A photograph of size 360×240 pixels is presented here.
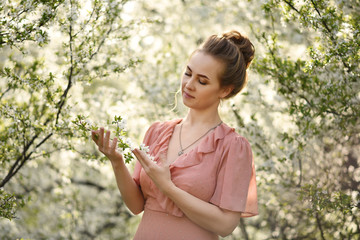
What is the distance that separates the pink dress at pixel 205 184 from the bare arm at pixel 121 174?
0.23ft

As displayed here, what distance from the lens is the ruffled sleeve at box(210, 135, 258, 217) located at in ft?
7.00

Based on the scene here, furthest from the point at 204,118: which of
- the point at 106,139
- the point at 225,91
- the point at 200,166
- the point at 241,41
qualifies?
the point at 106,139

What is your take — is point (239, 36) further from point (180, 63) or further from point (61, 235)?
point (61, 235)

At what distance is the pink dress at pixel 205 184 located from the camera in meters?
2.16

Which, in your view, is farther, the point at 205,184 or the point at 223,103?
the point at 223,103

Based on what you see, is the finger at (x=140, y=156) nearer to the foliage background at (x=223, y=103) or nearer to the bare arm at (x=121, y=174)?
the bare arm at (x=121, y=174)

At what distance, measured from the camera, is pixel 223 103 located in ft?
13.7

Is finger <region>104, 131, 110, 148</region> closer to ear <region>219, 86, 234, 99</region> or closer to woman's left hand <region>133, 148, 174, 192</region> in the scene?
woman's left hand <region>133, 148, 174, 192</region>

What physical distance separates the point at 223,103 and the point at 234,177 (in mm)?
2049

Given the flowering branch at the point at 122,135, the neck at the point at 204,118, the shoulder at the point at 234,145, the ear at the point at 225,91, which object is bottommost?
the shoulder at the point at 234,145

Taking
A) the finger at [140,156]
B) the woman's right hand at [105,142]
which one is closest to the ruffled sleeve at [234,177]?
the finger at [140,156]

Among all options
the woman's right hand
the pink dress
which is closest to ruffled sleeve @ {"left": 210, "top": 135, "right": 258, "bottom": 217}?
the pink dress

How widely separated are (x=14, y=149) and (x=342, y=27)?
2164 mm

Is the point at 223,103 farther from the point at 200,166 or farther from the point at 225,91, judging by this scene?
the point at 200,166
